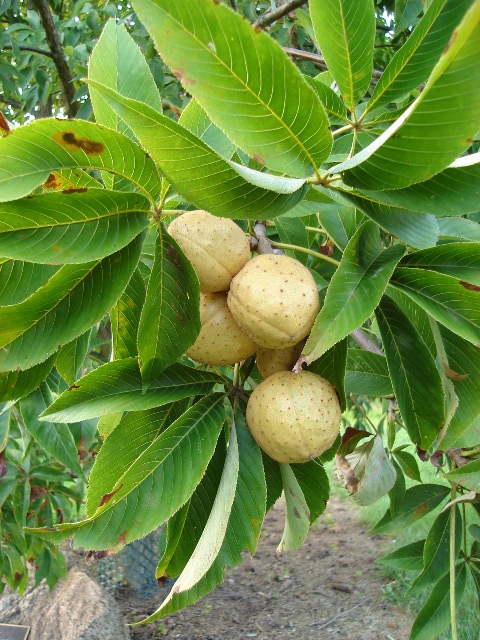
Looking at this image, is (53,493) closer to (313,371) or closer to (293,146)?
(313,371)

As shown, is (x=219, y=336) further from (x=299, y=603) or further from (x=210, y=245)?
(x=299, y=603)

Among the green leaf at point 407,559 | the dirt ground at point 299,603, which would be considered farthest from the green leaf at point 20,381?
the dirt ground at point 299,603

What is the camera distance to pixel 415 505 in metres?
1.76

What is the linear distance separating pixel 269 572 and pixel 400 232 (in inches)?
213

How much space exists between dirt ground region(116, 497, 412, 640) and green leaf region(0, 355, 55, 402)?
13.0ft

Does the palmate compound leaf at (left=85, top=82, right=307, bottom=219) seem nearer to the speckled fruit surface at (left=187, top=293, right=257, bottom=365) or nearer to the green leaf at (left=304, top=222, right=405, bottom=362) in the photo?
the green leaf at (left=304, top=222, right=405, bottom=362)

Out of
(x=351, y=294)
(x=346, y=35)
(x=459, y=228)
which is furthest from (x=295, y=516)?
(x=346, y=35)

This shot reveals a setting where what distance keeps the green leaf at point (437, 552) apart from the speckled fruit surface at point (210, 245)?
902mm

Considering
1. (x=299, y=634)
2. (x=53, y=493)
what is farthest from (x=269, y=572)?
(x=53, y=493)

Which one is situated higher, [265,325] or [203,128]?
[203,128]

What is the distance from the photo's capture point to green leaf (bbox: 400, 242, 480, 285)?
2.72ft

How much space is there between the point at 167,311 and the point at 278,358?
21 cm

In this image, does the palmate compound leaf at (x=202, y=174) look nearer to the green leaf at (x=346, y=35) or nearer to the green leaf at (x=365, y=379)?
the green leaf at (x=346, y=35)

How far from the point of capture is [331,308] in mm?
796
